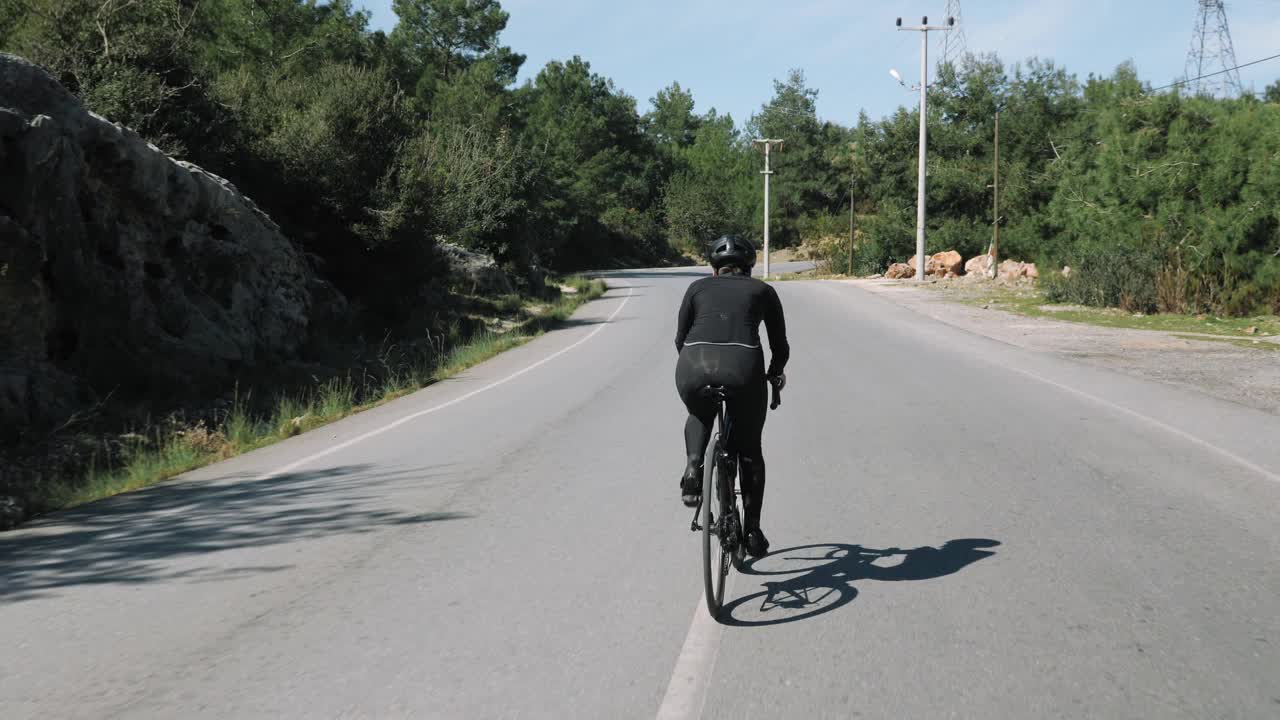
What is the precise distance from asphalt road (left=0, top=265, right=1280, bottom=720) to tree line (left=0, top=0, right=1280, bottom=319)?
39.0ft

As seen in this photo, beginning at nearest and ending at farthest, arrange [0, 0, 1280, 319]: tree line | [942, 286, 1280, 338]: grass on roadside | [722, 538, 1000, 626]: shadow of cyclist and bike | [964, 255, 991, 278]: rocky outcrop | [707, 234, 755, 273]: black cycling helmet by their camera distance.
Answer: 1. [722, 538, 1000, 626]: shadow of cyclist and bike
2. [707, 234, 755, 273]: black cycling helmet
3. [0, 0, 1280, 319]: tree line
4. [942, 286, 1280, 338]: grass on roadside
5. [964, 255, 991, 278]: rocky outcrop

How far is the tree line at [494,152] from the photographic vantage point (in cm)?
1953

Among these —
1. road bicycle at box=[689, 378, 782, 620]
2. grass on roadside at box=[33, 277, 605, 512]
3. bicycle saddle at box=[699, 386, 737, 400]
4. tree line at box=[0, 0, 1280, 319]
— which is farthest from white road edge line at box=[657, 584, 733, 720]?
tree line at box=[0, 0, 1280, 319]

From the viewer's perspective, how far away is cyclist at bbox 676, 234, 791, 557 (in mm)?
5090

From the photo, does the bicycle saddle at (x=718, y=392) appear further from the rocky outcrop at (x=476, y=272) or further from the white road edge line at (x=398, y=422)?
the rocky outcrop at (x=476, y=272)

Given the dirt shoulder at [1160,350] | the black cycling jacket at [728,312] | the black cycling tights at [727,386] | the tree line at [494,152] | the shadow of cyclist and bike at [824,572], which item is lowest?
the dirt shoulder at [1160,350]

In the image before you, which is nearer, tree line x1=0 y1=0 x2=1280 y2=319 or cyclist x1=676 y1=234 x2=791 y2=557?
cyclist x1=676 y1=234 x2=791 y2=557

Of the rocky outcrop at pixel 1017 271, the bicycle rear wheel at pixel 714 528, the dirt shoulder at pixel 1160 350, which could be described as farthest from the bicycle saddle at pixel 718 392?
the rocky outcrop at pixel 1017 271

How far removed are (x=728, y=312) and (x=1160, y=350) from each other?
15.8m

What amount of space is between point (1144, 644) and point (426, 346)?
18.8m

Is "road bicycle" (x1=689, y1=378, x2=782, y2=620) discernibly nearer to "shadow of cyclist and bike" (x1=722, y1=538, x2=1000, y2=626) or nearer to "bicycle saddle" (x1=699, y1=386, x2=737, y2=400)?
"bicycle saddle" (x1=699, y1=386, x2=737, y2=400)

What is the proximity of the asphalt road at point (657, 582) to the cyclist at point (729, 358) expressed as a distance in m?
0.68

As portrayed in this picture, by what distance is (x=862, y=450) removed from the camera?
9.16 m

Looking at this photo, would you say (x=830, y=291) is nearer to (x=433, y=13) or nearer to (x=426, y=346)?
(x=426, y=346)
